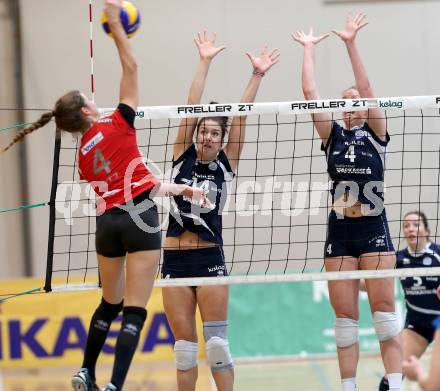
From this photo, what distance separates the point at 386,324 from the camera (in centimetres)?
570

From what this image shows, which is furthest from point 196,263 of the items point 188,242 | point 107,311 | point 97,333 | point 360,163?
point 360,163

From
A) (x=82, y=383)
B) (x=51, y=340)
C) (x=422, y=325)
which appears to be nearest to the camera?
(x=82, y=383)

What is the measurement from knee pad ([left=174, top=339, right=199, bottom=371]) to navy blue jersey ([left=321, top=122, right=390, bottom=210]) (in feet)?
4.86

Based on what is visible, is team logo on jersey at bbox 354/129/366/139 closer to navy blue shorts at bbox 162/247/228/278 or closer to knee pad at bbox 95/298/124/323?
navy blue shorts at bbox 162/247/228/278

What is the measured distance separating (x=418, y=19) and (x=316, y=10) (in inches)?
55.9

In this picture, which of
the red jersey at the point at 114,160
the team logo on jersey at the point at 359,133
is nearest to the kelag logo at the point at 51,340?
the team logo on jersey at the point at 359,133

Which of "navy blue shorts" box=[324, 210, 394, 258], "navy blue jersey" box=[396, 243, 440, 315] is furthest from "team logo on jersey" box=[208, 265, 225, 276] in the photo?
"navy blue jersey" box=[396, 243, 440, 315]

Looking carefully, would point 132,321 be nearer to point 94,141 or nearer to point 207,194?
point 94,141

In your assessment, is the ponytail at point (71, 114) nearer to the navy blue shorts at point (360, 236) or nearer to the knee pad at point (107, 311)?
the knee pad at point (107, 311)

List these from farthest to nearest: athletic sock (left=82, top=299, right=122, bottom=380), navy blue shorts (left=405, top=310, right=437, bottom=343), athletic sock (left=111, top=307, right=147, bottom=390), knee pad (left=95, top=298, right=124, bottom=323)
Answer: navy blue shorts (left=405, top=310, right=437, bottom=343)
knee pad (left=95, top=298, right=124, bottom=323)
athletic sock (left=82, top=299, right=122, bottom=380)
athletic sock (left=111, top=307, right=147, bottom=390)

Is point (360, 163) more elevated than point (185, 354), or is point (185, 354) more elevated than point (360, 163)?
point (360, 163)

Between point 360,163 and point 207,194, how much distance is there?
111cm

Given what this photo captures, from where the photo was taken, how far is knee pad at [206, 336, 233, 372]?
221 inches

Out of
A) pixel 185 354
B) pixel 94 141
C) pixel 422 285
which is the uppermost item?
pixel 94 141
